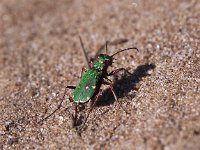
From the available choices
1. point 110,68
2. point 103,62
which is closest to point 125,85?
point 103,62

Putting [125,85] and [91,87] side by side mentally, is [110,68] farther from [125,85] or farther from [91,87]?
[91,87]

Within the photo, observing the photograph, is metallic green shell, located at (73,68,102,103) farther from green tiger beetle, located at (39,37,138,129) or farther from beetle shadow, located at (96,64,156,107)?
beetle shadow, located at (96,64,156,107)

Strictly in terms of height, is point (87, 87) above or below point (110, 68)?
above

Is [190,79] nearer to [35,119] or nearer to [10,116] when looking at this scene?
[35,119]

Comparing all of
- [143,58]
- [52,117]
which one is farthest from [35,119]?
[143,58]

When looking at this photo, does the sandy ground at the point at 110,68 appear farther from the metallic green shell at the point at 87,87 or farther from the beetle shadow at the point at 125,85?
the metallic green shell at the point at 87,87

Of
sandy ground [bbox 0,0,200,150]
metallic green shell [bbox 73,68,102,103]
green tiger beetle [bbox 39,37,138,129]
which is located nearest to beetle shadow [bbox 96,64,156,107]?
sandy ground [bbox 0,0,200,150]

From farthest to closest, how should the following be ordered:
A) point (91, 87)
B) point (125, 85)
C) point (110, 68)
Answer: point (110, 68), point (125, 85), point (91, 87)
